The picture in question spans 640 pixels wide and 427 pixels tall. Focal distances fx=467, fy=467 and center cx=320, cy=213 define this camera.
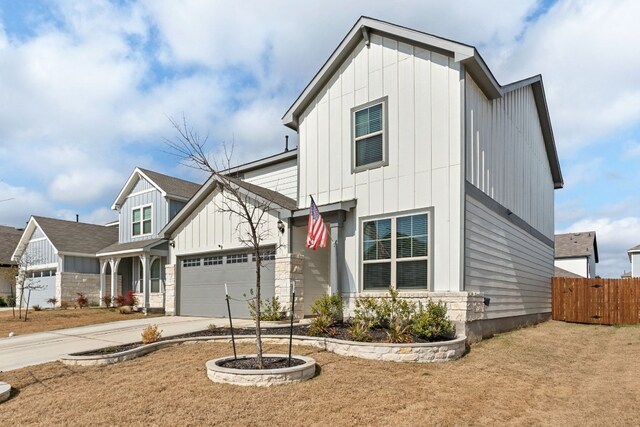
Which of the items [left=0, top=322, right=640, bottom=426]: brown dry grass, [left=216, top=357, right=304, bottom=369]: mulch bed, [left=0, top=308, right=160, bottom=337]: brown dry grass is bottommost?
[left=0, top=308, right=160, bottom=337]: brown dry grass

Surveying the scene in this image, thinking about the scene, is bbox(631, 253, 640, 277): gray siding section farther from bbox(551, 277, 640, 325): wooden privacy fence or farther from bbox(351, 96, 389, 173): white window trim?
bbox(351, 96, 389, 173): white window trim

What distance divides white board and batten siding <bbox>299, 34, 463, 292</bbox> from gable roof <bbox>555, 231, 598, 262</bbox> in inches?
1305

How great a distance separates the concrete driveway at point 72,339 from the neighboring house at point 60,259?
38.5 ft

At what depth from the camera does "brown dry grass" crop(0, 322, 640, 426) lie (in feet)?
18.8

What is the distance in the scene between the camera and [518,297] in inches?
567

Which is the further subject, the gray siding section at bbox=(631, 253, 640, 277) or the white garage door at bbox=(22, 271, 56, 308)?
the gray siding section at bbox=(631, 253, 640, 277)

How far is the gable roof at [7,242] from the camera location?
101ft

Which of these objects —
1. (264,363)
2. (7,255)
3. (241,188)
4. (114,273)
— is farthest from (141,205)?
(264,363)

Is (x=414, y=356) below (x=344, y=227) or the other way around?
below

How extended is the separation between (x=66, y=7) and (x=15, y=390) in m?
6.22

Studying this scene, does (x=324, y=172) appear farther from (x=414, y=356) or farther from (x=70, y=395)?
(x=70, y=395)

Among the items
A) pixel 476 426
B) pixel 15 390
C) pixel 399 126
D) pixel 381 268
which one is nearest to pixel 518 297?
pixel 381 268

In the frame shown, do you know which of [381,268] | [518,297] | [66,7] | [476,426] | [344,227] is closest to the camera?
[476,426]

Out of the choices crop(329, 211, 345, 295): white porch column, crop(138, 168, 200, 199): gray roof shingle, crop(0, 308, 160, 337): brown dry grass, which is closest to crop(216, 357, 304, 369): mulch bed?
crop(329, 211, 345, 295): white porch column
